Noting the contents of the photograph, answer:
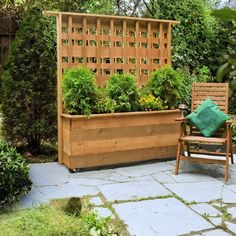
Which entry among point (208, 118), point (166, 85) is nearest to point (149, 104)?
point (166, 85)

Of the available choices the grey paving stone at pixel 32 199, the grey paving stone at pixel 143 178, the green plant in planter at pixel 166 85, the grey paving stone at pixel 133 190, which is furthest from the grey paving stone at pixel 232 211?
the green plant in planter at pixel 166 85

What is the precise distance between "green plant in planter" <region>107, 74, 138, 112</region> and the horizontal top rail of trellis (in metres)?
0.25

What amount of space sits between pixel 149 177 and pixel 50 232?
153 centimetres

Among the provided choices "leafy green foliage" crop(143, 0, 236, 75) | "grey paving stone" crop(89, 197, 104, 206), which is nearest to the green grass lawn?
"grey paving stone" crop(89, 197, 104, 206)

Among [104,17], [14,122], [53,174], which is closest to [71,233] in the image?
[53,174]

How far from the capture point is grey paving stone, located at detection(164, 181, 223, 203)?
2787 mm

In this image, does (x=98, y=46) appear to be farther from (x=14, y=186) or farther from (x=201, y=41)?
(x=201, y=41)

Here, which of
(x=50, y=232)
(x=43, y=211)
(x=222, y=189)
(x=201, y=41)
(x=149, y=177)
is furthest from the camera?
(x=201, y=41)

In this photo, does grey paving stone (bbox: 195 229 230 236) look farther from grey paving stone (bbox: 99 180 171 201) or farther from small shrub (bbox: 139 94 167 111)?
small shrub (bbox: 139 94 167 111)

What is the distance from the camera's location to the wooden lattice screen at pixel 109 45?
3.71m

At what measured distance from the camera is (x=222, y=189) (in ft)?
9.81

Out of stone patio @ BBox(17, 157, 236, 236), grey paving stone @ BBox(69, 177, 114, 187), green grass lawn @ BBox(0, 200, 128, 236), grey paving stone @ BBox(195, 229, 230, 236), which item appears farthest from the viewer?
grey paving stone @ BBox(69, 177, 114, 187)

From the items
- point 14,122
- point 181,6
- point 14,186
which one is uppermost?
point 181,6

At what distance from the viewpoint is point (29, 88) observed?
3.94m
